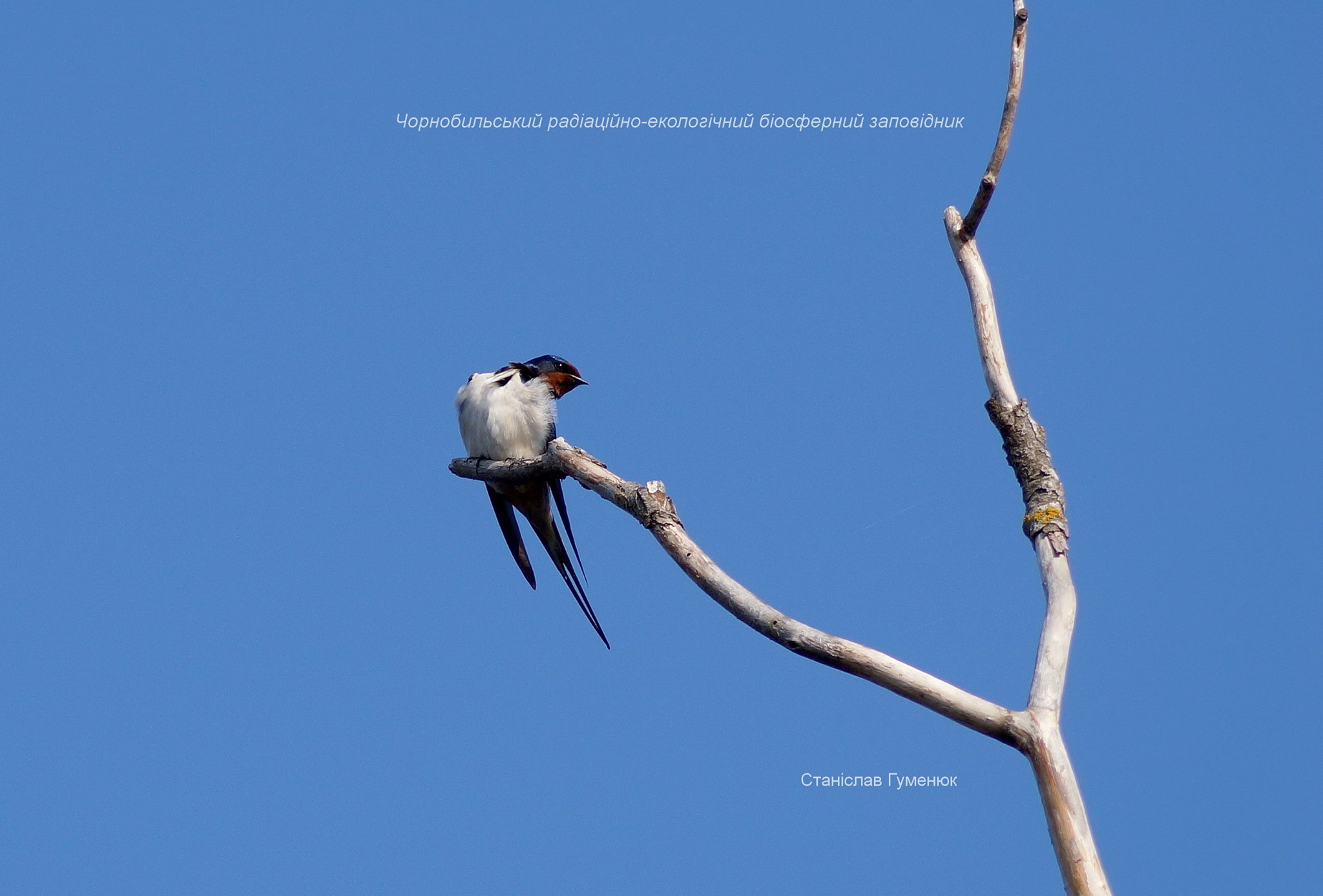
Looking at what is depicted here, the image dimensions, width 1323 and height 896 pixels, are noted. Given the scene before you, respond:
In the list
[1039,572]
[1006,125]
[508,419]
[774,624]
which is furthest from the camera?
[508,419]

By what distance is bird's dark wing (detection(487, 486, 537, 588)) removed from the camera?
8.20m

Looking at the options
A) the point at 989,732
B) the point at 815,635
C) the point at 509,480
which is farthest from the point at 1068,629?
the point at 509,480

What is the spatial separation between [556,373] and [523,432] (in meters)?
0.57

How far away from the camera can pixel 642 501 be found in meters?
5.51

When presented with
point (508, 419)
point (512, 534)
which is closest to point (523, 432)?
point (508, 419)

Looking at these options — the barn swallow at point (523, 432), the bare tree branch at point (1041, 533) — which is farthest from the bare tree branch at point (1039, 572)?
the barn swallow at point (523, 432)

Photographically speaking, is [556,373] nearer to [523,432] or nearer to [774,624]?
[523,432]

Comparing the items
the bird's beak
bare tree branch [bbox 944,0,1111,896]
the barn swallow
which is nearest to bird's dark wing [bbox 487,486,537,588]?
the barn swallow

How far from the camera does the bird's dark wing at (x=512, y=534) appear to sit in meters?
8.20

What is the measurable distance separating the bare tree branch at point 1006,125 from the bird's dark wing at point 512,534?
140 inches

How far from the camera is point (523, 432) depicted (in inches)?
314

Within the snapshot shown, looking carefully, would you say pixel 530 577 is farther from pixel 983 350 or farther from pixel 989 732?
pixel 989 732

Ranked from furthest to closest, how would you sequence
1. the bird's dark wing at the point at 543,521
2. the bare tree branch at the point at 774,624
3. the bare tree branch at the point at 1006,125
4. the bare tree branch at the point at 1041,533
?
the bird's dark wing at the point at 543,521
the bare tree branch at the point at 1006,125
the bare tree branch at the point at 774,624
the bare tree branch at the point at 1041,533

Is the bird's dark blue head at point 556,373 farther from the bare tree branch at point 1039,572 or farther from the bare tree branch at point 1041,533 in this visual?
the bare tree branch at point 1041,533
